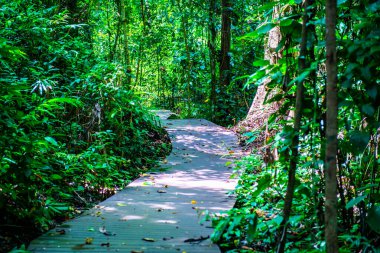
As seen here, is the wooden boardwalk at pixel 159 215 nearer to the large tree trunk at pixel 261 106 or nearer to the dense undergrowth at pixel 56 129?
the dense undergrowth at pixel 56 129

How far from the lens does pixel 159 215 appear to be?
411 cm

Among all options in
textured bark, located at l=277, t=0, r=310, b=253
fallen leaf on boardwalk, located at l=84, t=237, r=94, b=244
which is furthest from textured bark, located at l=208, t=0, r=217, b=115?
textured bark, located at l=277, t=0, r=310, b=253

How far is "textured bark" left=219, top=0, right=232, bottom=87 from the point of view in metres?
12.3

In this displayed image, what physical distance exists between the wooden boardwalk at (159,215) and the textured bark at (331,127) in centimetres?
128

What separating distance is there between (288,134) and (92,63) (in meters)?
5.83

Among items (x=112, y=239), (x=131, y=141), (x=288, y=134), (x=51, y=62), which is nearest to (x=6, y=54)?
(x=112, y=239)

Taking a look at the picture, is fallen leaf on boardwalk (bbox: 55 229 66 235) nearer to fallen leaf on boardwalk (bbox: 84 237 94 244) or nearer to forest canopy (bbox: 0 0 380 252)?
forest canopy (bbox: 0 0 380 252)

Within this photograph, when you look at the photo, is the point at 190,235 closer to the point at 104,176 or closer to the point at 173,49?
the point at 104,176

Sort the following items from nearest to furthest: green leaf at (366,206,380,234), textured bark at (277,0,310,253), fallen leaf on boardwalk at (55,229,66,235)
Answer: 1. green leaf at (366,206,380,234)
2. textured bark at (277,0,310,253)
3. fallen leaf on boardwalk at (55,229,66,235)

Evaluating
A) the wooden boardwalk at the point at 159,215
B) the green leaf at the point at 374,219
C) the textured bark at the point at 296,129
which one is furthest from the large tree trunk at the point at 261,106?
the green leaf at the point at 374,219

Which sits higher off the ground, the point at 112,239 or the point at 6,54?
the point at 6,54

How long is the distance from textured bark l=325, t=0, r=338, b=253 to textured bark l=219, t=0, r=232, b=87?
10.5m

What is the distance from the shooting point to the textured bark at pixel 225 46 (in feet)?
40.2

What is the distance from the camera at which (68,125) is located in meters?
6.45
